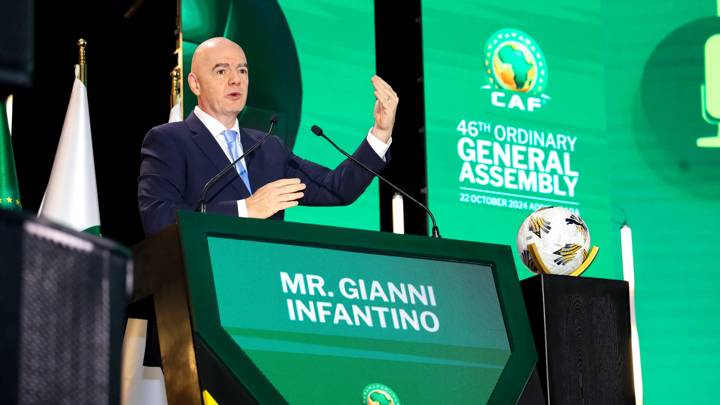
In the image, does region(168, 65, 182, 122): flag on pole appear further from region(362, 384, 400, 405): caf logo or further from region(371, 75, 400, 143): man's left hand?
region(362, 384, 400, 405): caf logo

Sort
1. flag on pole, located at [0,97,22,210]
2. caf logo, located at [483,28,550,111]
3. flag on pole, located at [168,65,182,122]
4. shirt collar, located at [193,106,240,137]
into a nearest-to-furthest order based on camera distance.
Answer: shirt collar, located at [193,106,240,137] < flag on pole, located at [0,97,22,210] < flag on pole, located at [168,65,182,122] < caf logo, located at [483,28,550,111]

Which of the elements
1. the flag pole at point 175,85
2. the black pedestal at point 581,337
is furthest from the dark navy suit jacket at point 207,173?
the flag pole at point 175,85

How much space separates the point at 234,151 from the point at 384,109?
18.4 inches

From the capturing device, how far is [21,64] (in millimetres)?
751

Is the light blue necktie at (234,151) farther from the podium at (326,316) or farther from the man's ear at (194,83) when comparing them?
the podium at (326,316)

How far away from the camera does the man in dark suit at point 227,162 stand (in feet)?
8.73

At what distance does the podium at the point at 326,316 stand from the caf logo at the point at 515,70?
10.3 ft

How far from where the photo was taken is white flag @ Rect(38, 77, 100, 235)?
4.14 metres

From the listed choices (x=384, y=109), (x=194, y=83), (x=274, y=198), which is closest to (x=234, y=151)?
(x=194, y=83)

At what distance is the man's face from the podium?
1232 millimetres

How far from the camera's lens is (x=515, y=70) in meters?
5.38

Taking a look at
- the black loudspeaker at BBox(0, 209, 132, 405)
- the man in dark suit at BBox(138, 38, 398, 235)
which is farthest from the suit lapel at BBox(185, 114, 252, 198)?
the black loudspeaker at BBox(0, 209, 132, 405)

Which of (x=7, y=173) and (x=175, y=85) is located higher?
(x=175, y=85)

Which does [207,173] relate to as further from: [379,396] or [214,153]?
[379,396]
